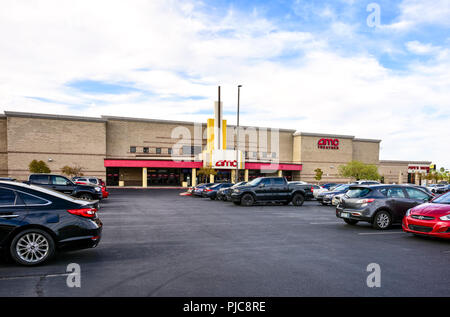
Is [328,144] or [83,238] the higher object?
[328,144]

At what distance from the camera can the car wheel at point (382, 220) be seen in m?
12.0

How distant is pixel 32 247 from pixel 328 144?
2561 inches

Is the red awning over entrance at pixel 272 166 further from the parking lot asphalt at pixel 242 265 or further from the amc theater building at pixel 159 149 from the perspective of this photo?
the parking lot asphalt at pixel 242 265

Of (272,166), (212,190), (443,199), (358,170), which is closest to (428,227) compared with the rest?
(443,199)

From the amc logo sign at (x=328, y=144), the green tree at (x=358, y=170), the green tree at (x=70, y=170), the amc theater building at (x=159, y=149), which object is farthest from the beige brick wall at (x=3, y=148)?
the green tree at (x=358, y=170)

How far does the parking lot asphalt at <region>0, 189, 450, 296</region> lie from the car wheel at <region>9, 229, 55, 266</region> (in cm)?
17

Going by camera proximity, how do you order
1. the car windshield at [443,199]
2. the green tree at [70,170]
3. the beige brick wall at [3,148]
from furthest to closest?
the beige brick wall at [3,148] < the green tree at [70,170] < the car windshield at [443,199]

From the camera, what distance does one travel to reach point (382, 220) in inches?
472

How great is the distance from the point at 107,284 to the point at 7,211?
2.57 m

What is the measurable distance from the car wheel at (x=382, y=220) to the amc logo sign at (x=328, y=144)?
183 ft

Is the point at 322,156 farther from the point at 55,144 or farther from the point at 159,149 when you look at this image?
the point at 55,144

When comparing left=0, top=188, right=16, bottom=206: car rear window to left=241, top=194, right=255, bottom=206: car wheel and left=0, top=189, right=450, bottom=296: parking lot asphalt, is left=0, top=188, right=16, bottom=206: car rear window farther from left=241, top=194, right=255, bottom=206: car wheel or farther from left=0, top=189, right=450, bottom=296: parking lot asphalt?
left=241, top=194, right=255, bottom=206: car wheel

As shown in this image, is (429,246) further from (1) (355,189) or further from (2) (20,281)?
(2) (20,281)
